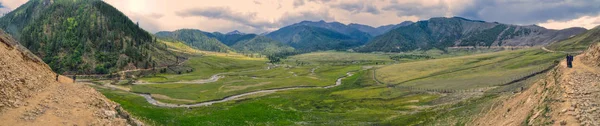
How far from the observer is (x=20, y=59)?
133ft

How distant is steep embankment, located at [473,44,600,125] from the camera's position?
29.6 m

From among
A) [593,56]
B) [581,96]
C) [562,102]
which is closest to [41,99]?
[562,102]

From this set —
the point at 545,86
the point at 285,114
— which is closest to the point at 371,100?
the point at 285,114

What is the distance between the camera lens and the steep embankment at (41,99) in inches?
1254

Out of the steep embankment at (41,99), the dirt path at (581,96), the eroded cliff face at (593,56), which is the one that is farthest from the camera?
the eroded cliff face at (593,56)

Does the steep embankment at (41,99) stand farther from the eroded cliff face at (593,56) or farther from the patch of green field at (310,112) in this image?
the eroded cliff face at (593,56)

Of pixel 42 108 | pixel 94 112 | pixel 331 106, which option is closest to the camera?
pixel 42 108

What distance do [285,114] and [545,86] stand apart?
6336cm

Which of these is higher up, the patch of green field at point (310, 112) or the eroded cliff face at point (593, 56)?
the eroded cliff face at point (593, 56)

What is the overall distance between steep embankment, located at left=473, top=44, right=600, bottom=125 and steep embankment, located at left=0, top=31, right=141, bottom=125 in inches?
1564

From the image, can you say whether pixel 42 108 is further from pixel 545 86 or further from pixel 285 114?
pixel 285 114

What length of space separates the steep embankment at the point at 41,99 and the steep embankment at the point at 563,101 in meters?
39.7

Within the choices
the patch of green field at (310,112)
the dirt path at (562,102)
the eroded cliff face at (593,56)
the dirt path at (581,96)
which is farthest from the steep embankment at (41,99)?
the eroded cliff face at (593,56)

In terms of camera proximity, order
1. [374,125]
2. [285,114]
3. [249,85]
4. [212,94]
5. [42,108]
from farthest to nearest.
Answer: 1. [249,85]
2. [212,94]
3. [285,114]
4. [374,125]
5. [42,108]
